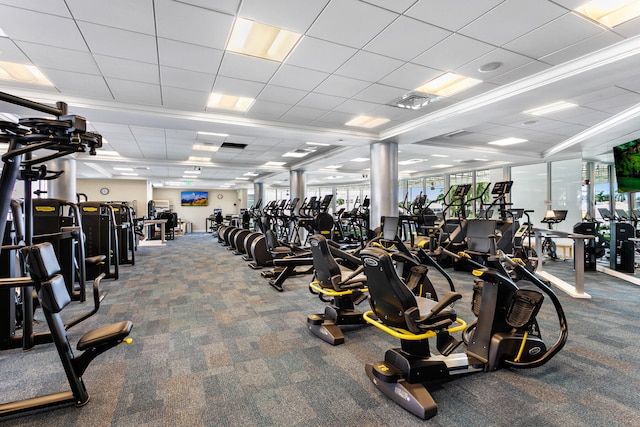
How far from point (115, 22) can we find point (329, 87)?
9.11 feet

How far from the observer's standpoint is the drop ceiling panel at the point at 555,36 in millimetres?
3205

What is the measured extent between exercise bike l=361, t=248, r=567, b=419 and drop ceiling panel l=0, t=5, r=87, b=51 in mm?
3738

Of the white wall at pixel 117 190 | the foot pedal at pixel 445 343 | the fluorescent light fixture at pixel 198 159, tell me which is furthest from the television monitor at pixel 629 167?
the white wall at pixel 117 190

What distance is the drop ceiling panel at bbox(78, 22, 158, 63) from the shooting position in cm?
330

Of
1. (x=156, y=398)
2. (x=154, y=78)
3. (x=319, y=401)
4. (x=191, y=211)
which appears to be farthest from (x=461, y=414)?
(x=191, y=211)

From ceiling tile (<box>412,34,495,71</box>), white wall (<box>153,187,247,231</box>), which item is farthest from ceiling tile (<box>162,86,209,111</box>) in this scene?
white wall (<box>153,187,247,231</box>)

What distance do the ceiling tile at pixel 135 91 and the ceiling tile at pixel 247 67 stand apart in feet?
4.30

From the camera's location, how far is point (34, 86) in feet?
15.6

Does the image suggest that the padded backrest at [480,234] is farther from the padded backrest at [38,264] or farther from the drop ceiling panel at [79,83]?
the drop ceiling panel at [79,83]

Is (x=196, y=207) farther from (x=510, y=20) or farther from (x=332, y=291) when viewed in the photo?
(x=510, y=20)

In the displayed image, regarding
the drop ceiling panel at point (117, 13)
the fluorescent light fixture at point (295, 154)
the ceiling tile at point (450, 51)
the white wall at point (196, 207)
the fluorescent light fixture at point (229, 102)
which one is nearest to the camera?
the drop ceiling panel at point (117, 13)

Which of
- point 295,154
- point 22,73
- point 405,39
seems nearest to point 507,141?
point 295,154

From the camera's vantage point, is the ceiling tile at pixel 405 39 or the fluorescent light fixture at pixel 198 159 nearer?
the ceiling tile at pixel 405 39

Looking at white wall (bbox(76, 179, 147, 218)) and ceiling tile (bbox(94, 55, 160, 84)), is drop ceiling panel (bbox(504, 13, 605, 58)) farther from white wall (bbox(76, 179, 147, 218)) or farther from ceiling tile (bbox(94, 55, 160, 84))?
white wall (bbox(76, 179, 147, 218))
